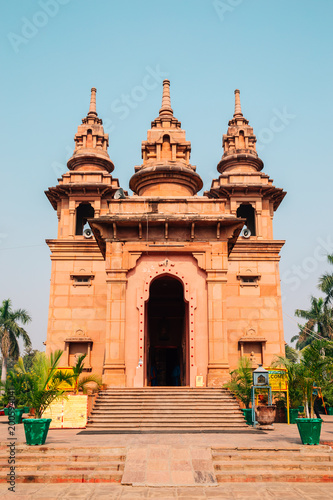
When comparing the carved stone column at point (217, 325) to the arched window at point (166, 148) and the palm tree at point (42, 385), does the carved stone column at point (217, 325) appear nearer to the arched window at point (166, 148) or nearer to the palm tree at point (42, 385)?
the palm tree at point (42, 385)

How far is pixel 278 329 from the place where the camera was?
33.0 m

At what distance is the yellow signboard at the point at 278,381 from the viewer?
19358 millimetres

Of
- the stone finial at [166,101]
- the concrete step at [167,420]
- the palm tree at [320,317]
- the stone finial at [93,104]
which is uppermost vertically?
the stone finial at [93,104]

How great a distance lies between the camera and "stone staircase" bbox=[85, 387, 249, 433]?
53.9 ft

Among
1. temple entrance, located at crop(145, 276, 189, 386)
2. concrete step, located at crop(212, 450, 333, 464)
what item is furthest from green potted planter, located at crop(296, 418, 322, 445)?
temple entrance, located at crop(145, 276, 189, 386)

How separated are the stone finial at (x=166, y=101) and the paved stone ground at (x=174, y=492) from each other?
84.5ft

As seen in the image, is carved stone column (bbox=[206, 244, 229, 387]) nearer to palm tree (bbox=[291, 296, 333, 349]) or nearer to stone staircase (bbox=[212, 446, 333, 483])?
stone staircase (bbox=[212, 446, 333, 483])

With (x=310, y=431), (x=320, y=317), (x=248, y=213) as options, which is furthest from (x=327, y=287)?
(x=310, y=431)

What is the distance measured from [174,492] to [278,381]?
1108 cm

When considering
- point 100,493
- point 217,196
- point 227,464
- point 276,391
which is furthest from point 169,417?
Answer: point 217,196

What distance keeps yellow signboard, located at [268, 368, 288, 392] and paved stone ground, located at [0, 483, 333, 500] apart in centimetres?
925

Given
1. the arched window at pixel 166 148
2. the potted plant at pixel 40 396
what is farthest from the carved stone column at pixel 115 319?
the arched window at pixel 166 148

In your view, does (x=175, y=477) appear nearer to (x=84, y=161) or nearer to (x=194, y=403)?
(x=194, y=403)

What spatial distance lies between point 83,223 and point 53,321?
859 cm
